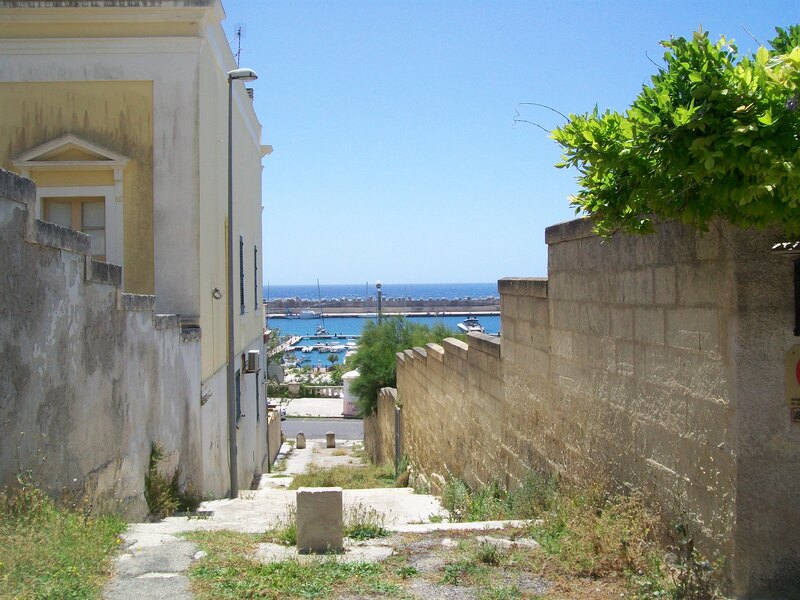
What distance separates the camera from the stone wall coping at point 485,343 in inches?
401

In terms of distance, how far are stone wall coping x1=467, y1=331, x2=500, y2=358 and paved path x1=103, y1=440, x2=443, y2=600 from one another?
209 cm

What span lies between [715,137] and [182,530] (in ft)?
18.7

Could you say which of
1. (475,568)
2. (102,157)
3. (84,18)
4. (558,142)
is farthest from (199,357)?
(558,142)

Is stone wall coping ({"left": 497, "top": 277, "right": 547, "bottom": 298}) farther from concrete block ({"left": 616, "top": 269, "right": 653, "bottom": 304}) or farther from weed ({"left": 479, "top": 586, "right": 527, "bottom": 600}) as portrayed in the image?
weed ({"left": 479, "top": 586, "right": 527, "bottom": 600})

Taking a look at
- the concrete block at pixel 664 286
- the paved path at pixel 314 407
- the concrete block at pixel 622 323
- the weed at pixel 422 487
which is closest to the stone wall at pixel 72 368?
the concrete block at pixel 622 323

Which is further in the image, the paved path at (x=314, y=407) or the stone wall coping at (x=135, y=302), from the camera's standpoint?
the paved path at (x=314, y=407)

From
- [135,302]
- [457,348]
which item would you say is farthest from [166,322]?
[457,348]

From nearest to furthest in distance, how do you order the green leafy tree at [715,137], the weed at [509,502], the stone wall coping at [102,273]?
the green leafy tree at [715,137] < the weed at [509,502] < the stone wall coping at [102,273]

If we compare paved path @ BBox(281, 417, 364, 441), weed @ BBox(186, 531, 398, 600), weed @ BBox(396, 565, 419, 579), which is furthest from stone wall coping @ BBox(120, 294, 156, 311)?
paved path @ BBox(281, 417, 364, 441)

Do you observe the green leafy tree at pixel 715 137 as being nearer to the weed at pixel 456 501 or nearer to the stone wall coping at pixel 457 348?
the weed at pixel 456 501

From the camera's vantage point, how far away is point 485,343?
10.6 meters

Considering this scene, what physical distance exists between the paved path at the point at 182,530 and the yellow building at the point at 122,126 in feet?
8.47

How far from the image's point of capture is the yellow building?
44.4ft

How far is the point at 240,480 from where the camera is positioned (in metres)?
19.2
